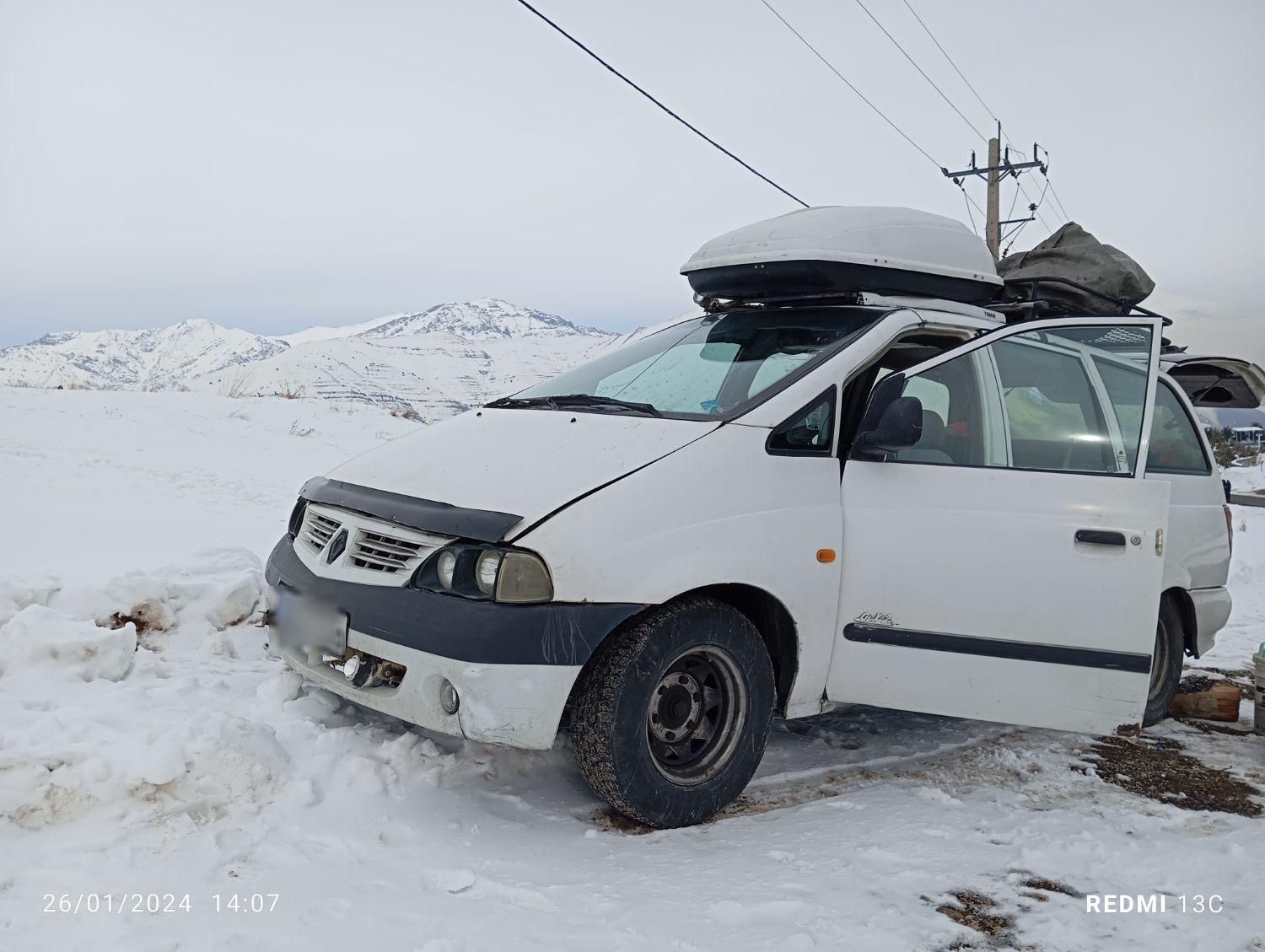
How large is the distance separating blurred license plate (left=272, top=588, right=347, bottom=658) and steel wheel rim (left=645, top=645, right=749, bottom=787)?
1.07 meters

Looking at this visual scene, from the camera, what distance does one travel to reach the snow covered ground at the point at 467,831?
2506 millimetres

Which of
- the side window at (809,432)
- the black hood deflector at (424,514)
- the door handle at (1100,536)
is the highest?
the side window at (809,432)

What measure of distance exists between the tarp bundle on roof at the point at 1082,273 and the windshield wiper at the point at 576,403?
2142 millimetres

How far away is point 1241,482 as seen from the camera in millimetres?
42875

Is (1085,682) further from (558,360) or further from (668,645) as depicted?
(558,360)

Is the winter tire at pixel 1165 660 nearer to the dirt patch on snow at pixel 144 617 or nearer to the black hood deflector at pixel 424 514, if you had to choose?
the black hood deflector at pixel 424 514

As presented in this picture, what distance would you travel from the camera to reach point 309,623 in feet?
10.9

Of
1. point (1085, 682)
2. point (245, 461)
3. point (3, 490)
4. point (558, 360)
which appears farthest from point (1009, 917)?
point (558, 360)

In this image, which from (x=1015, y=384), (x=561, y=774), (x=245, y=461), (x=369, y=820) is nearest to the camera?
(x=369, y=820)

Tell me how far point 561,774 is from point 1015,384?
7.76ft

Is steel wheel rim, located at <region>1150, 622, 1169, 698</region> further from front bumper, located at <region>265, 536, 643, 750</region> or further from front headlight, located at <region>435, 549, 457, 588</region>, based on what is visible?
front headlight, located at <region>435, 549, 457, 588</region>

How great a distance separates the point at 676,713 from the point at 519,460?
1009 millimetres

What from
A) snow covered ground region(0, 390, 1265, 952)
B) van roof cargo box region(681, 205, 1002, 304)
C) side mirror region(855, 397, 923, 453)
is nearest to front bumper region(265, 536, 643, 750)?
snow covered ground region(0, 390, 1265, 952)

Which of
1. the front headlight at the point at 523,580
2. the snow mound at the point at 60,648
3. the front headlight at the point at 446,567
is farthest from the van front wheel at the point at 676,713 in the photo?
the snow mound at the point at 60,648
